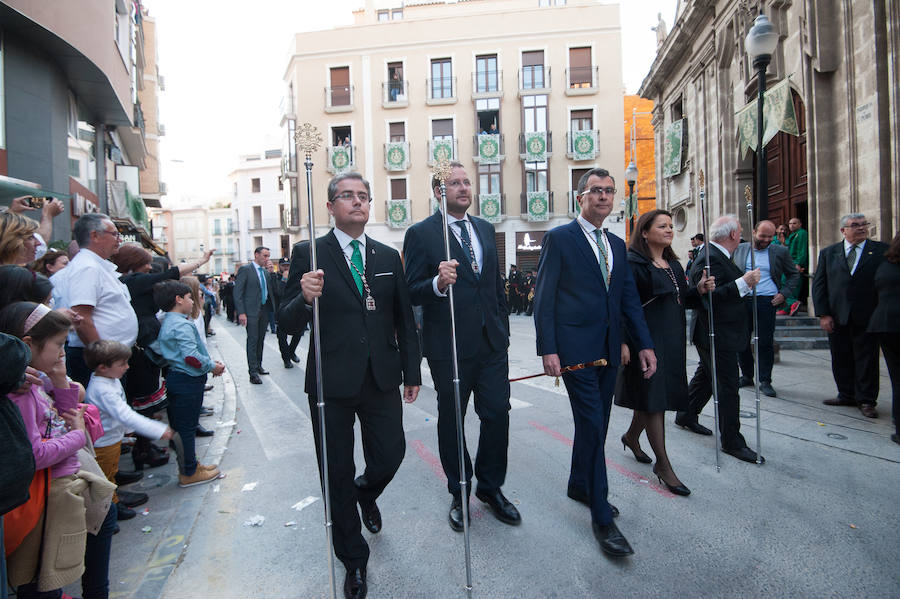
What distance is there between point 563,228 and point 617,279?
48 centimetres

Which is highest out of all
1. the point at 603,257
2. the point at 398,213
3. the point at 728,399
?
the point at 398,213

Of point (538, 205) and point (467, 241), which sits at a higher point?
point (538, 205)

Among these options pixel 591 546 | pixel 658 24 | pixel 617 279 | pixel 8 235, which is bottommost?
pixel 591 546

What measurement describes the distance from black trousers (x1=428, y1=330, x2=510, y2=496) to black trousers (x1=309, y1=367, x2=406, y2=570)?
47cm

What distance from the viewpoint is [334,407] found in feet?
9.77

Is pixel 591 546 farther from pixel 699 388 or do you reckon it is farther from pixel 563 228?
pixel 699 388

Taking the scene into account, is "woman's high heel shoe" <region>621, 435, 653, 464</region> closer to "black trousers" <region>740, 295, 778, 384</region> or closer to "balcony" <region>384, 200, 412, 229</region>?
"black trousers" <region>740, 295, 778, 384</region>

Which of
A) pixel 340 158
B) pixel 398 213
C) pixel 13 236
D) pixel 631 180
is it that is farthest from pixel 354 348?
pixel 340 158

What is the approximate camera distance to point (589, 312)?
11.5 feet

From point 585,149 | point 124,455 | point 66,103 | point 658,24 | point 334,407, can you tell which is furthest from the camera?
point 585,149

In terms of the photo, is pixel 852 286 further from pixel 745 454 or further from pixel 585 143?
pixel 585 143

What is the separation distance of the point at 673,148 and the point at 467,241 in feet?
59.7

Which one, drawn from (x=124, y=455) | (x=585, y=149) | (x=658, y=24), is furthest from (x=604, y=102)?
(x=124, y=455)

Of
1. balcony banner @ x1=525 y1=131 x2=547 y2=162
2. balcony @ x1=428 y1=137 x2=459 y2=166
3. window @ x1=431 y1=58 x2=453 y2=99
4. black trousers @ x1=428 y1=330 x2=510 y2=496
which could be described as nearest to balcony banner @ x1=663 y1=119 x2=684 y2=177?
balcony banner @ x1=525 y1=131 x2=547 y2=162
